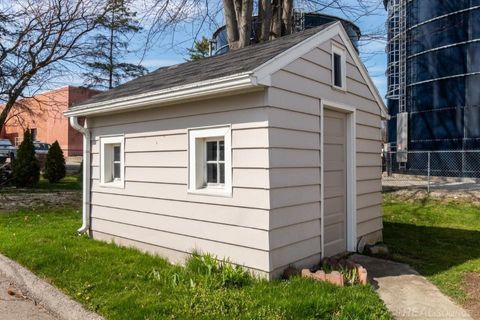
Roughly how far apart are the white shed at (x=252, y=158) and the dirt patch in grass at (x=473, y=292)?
5.65 feet

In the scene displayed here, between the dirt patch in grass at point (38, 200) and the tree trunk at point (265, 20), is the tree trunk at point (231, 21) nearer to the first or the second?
the tree trunk at point (265, 20)

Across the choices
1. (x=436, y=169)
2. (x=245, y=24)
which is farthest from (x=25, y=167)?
(x=436, y=169)

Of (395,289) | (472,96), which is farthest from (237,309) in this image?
(472,96)

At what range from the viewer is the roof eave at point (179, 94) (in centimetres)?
491

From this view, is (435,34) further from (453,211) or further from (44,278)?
(44,278)

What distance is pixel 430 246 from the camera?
770cm

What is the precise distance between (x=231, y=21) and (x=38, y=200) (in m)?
7.98

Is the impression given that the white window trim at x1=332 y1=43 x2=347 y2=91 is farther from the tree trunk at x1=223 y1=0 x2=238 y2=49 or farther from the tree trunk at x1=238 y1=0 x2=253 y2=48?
the tree trunk at x1=223 y1=0 x2=238 y2=49

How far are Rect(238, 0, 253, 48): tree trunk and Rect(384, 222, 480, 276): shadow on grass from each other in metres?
6.07

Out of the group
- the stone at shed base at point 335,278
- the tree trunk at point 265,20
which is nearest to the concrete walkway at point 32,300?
the stone at shed base at point 335,278

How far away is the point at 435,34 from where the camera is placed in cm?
2022

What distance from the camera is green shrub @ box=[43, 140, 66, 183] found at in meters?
19.8

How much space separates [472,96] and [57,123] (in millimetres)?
36589

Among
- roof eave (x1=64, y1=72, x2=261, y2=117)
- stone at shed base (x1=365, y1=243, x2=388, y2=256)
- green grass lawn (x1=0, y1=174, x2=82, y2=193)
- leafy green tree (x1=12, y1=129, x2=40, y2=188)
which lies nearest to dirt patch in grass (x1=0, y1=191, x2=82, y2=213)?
green grass lawn (x1=0, y1=174, x2=82, y2=193)
